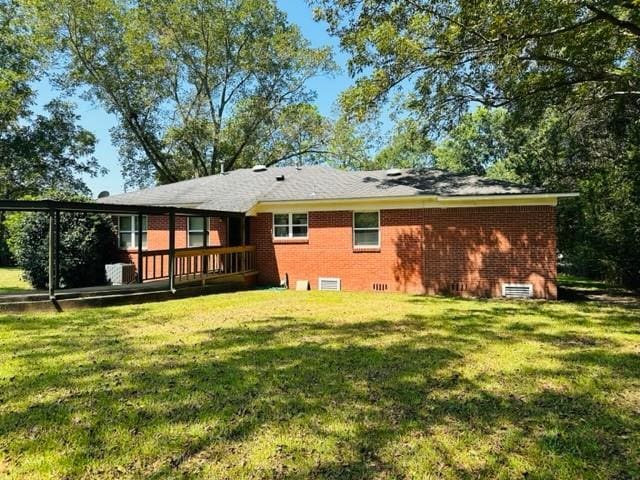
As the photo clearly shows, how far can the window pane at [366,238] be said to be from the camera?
13906 mm

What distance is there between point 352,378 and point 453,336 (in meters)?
2.88

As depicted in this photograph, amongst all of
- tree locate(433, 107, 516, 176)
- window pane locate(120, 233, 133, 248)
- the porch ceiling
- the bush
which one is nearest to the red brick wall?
the porch ceiling

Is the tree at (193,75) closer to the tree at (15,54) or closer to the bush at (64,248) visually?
the tree at (15,54)

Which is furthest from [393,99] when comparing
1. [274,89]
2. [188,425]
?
[274,89]

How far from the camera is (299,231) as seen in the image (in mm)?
14883

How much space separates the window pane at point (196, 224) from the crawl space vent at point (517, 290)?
33.5 feet

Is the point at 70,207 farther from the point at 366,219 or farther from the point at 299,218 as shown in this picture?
the point at 366,219

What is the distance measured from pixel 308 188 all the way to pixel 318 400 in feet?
39.0

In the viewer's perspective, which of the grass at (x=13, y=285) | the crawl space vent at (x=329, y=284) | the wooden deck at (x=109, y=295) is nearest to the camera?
the wooden deck at (x=109, y=295)

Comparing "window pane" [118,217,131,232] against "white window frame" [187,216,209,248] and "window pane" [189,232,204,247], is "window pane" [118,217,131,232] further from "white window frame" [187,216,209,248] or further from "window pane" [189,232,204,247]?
"window pane" [189,232,204,247]

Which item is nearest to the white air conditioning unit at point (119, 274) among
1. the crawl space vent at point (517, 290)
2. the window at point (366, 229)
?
the window at point (366, 229)

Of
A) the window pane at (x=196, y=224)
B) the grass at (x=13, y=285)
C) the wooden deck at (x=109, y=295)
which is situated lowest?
the grass at (x=13, y=285)

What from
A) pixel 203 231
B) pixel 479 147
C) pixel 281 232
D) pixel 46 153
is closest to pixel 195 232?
pixel 203 231

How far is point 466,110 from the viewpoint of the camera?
47.0ft
